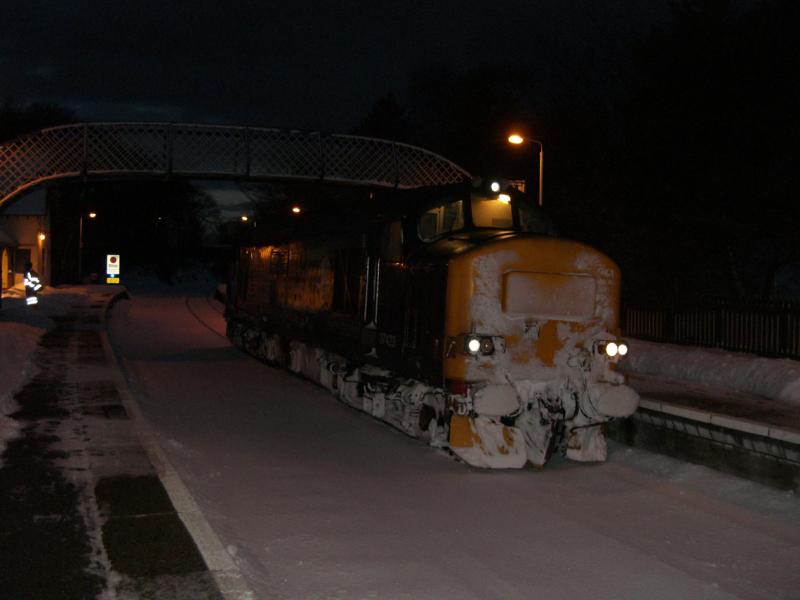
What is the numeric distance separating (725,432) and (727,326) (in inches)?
312

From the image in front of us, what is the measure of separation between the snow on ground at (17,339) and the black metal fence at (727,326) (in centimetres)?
1262

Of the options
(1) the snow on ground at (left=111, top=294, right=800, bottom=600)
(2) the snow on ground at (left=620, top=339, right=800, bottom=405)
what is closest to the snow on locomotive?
(1) the snow on ground at (left=111, top=294, right=800, bottom=600)

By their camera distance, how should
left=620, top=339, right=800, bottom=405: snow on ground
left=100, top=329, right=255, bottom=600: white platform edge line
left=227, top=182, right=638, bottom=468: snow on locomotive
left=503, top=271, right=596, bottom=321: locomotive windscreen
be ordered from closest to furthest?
left=100, top=329, right=255, bottom=600: white platform edge line, left=227, top=182, right=638, bottom=468: snow on locomotive, left=503, top=271, right=596, bottom=321: locomotive windscreen, left=620, top=339, right=800, bottom=405: snow on ground

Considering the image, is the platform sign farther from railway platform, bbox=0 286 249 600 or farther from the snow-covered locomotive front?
the snow-covered locomotive front

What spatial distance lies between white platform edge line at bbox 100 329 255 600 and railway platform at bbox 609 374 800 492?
19.1 ft

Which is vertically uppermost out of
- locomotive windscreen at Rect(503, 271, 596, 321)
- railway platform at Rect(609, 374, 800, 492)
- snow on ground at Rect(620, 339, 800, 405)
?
locomotive windscreen at Rect(503, 271, 596, 321)

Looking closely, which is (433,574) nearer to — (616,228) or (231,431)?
(231,431)

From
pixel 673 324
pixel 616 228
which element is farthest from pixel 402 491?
pixel 616 228

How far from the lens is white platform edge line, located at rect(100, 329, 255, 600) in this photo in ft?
19.0

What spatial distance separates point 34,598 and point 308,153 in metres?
24.0

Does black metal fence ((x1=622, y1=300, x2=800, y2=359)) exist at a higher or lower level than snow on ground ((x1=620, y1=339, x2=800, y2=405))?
higher

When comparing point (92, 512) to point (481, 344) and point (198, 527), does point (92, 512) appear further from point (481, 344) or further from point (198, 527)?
point (481, 344)

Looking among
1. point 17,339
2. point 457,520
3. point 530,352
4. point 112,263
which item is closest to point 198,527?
point 457,520

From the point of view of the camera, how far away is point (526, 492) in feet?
28.9
